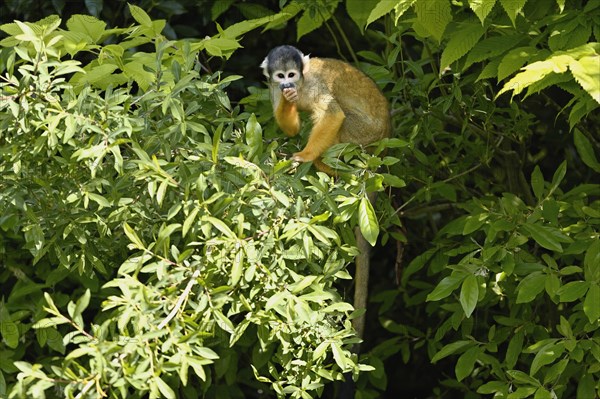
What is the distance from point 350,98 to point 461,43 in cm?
101

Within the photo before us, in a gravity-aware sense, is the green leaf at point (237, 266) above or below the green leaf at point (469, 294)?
above

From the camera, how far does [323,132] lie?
4.28 m

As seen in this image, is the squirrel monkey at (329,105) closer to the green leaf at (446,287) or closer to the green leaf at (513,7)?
the green leaf at (446,287)

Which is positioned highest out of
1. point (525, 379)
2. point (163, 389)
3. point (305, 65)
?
point (163, 389)

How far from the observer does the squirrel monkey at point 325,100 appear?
169 inches

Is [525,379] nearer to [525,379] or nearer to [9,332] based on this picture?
[525,379]

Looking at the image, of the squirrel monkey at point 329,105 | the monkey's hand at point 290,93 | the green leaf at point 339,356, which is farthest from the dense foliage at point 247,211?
the monkey's hand at point 290,93

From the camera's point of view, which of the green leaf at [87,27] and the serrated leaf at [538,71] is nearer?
the serrated leaf at [538,71]

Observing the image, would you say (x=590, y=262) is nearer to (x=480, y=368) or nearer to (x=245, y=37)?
A: (x=480, y=368)

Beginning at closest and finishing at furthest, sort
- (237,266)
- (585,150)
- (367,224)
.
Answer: (237,266) → (367,224) → (585,150)

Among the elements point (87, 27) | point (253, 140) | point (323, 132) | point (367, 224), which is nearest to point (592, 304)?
point (367, 224)

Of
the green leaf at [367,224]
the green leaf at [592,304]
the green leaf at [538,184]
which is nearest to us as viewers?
the green leaf at [367,224]

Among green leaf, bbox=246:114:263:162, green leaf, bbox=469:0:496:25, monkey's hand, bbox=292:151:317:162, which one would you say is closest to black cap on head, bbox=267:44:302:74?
monkey's hand, bbox=292:151:317:162

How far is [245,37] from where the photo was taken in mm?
6117
